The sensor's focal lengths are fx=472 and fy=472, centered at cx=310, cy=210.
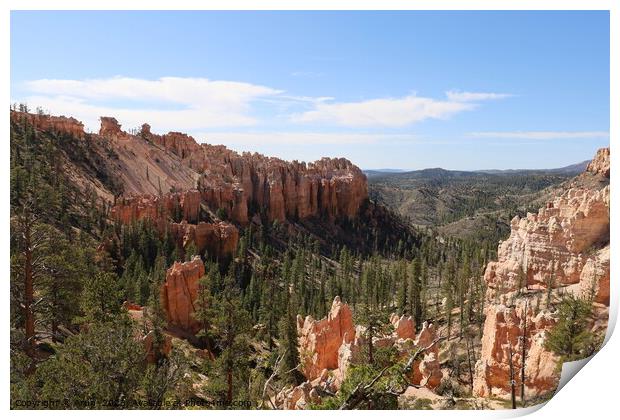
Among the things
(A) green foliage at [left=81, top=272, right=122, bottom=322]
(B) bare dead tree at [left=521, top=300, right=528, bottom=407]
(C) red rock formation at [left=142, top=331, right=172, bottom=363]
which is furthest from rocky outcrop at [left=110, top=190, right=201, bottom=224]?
(B) bare dead tree at [left=521, top=300, right=528, bottom=407]

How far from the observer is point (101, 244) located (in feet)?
151

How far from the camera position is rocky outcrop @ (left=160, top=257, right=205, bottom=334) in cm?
3111

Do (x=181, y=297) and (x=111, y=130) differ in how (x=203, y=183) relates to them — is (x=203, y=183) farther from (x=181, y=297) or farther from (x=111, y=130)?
(x=181, y=297)

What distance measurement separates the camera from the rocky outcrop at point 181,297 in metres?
31.1

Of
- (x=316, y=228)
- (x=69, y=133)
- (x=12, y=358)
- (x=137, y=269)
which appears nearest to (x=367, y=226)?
(x=316, y=228)

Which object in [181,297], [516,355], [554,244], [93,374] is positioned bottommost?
[181,297]

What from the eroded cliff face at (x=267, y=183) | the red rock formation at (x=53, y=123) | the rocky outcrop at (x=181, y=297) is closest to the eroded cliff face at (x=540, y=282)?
the rocky outcrop at (x=181, y=297)

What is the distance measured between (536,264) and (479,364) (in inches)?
518

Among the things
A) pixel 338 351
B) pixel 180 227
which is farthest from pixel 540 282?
pixel 180 227

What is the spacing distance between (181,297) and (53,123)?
55675mm

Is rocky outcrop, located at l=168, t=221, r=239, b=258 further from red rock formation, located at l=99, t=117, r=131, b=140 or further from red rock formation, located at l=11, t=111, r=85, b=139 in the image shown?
red rock formation, located at l=99, t=117, r=131, b=140

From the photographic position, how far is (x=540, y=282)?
3084 centimetres

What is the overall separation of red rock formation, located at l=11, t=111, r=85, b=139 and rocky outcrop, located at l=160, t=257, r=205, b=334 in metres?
47.0
